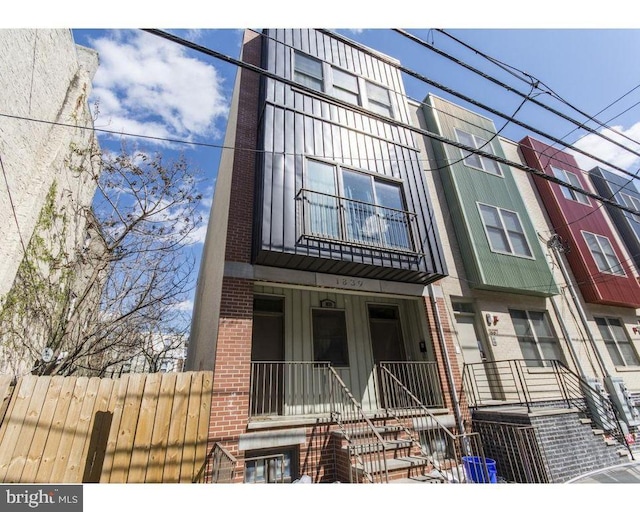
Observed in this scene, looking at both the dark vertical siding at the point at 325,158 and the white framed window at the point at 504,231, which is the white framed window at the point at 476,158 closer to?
the white framed window at the point at 504,231

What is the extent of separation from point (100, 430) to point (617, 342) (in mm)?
15878

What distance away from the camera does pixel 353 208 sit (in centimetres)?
720

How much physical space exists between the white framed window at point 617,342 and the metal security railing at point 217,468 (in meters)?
13.4

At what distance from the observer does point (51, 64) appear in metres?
7.51

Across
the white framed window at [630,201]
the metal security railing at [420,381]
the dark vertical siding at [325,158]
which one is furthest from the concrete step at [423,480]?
the white framed window at [630,201]

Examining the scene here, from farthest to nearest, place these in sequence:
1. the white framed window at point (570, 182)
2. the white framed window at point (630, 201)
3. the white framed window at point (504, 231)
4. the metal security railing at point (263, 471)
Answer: the white framed window at point (630, 201)
the white framed window at point (570, 182)
the white framed window at point (504, 231)
the metal security railing at point (263, 471)

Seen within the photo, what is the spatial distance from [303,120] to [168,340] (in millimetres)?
13160

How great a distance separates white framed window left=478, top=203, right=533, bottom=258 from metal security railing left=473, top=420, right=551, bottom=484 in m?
5.50

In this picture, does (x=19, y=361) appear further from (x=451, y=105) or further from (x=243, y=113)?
(x=451, y=105)

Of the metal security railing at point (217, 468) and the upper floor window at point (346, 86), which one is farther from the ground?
the upper floor window at point (346, 86)

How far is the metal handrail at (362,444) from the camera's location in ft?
14.8

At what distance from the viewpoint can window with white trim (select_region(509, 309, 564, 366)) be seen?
912 centimetres

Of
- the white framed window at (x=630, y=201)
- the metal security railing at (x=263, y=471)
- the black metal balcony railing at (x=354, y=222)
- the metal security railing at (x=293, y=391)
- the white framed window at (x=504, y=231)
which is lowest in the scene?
the metal security railing at (x=263, y=471)

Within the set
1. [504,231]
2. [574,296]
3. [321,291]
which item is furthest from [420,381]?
[574,296]
